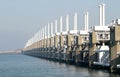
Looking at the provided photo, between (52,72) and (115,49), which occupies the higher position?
(115,49)

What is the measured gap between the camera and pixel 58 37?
123 m

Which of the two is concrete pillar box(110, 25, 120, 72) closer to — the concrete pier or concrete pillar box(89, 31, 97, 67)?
the concrete pier

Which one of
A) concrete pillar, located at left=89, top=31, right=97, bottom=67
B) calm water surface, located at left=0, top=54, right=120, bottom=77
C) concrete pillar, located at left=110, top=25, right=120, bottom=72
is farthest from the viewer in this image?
concrete pillar, located at left=89, top=31, right=97, bottom=67

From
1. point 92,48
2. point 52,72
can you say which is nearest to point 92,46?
point 92,48

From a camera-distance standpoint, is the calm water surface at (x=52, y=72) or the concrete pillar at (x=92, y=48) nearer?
the calm water surface at (x=52, y=72)

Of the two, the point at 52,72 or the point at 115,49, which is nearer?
the point at 115,49

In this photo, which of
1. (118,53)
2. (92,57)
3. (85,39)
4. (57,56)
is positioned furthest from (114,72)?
(57,56)

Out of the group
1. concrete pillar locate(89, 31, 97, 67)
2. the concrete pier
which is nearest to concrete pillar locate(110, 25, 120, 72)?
the concrete pier

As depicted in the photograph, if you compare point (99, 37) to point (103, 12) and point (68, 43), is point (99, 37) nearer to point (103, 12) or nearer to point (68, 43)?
point (103, 12)

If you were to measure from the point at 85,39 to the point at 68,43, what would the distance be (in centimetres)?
1228

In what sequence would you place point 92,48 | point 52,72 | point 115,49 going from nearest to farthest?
point 115,49
point 52,72
point 92,48

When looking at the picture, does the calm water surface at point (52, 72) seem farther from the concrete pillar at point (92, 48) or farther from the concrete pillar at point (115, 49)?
the concrete pillar at point (92, 48)

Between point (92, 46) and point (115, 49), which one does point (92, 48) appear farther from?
point (115, 49)

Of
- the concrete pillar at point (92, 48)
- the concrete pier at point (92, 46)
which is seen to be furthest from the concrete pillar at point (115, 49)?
the concrete pillar at point (92, 48)
